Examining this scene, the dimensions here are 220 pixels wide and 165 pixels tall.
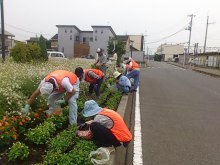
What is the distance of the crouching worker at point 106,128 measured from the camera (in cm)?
423

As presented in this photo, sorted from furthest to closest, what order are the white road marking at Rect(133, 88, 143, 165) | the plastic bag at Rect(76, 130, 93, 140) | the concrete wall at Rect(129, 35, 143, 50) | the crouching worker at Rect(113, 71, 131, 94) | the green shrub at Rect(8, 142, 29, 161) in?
1. the concrete wall at Rect(129, 35, 143, 50)
2. the crouching worker at Rect(113, 71, 131, 94)
3. the white road marking at Rect(133, 88, 143, 165)
4. the plastic bag at Rect(76, 130, 93, 140)
5. the green shrub at Rect(8, 142, 29, 161)

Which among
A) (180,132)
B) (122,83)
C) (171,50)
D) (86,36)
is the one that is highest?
(86,36)

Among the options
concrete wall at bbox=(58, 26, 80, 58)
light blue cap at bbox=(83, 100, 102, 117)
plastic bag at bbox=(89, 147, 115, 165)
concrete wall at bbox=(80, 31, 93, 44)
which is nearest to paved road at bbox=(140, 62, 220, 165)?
plastic bag at bbox=(89, 147, 115, 165)

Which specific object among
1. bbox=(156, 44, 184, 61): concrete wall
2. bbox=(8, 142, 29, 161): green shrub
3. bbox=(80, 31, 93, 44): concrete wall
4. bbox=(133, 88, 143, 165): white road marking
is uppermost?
bbox=(80, 31, 93, 44): concrete wall

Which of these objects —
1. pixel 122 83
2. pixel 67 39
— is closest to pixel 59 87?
pixel 122 83

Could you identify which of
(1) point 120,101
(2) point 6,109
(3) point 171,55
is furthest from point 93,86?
(3) point 171,55

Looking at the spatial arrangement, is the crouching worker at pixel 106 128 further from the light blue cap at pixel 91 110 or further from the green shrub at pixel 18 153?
the green shrub at pixel 18 153

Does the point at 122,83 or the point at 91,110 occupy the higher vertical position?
the point at 91,110

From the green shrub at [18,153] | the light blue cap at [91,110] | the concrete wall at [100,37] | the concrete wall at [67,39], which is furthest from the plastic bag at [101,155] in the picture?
the concrete wall at [67,39]

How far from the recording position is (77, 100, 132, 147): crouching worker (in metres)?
4.23

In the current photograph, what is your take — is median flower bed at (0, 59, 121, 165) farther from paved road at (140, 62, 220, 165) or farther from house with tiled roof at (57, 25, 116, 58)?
house with tiled roof at (57, 25, 116, 58)

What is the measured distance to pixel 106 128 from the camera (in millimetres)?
4258

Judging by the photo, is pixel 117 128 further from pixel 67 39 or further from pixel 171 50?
pixel 171 50

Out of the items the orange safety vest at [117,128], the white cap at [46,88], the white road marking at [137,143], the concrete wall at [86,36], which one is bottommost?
the white road marking at [137,143]
